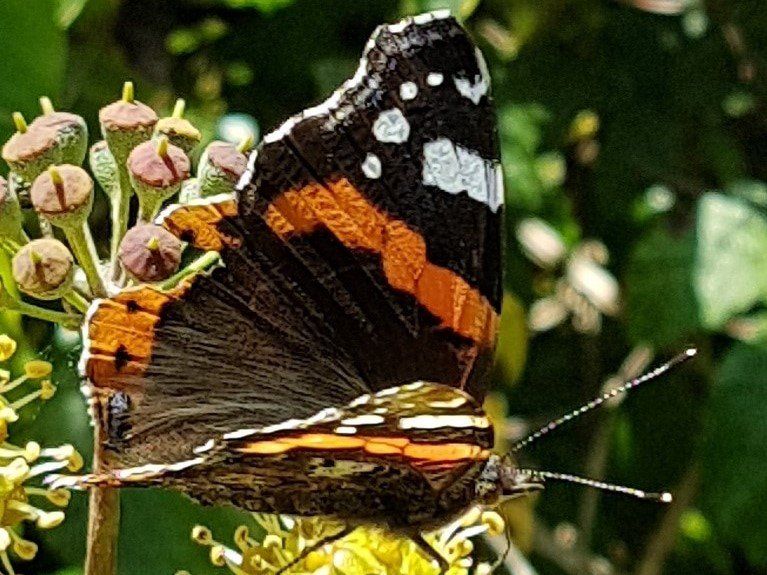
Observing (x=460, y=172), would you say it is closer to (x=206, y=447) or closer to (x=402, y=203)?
(x=402, y=203)

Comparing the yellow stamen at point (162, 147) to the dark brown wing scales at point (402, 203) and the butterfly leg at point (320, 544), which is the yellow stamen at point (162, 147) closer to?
the dark brown wing scales at point (402, 203)

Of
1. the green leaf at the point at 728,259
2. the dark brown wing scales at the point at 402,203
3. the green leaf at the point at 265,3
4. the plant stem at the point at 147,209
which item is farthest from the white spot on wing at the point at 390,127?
the green leaf at the point at 728,259

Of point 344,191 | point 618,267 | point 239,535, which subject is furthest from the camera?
point 618,267

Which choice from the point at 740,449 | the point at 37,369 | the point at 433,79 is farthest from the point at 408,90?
the point at 740,449

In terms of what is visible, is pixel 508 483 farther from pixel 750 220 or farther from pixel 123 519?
pixel 750 220

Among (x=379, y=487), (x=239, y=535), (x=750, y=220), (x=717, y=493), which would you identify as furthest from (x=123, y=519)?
(x=750, y=220)

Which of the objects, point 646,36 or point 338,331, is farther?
point 646,36

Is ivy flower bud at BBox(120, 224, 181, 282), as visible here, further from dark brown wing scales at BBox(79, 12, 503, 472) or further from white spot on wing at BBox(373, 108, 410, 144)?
white spot on wing at BBox(373, 108, 410, 144)
